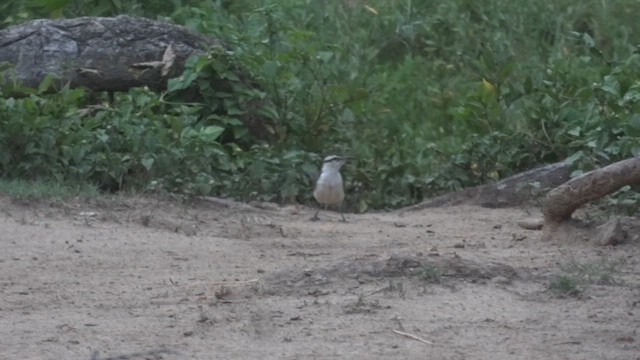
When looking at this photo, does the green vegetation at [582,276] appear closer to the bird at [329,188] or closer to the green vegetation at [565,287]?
the green vegetation at [565,287]

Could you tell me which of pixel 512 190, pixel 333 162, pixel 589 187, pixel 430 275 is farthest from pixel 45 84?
pixel 430 275

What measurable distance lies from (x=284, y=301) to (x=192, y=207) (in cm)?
246

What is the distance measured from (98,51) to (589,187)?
395 cm

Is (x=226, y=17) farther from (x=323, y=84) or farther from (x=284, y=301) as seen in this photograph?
(x=284, y=301)

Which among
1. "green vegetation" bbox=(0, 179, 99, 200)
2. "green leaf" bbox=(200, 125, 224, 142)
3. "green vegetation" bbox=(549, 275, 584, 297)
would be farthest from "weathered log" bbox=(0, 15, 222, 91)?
"green vegetation" bbox=(549, 275, 584, 297)

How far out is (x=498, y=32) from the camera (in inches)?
463

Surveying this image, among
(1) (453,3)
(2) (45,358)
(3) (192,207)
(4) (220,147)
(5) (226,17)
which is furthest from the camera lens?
(1) (453,3)

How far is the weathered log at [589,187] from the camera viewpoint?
677 centimetres

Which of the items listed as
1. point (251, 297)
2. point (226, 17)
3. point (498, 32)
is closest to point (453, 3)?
point (498, 32)

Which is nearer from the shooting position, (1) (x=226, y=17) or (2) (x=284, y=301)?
(2) (x=284, y=301)

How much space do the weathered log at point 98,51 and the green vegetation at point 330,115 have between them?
8.7 inches

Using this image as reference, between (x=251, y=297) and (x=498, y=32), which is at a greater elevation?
(x=251, y=297)

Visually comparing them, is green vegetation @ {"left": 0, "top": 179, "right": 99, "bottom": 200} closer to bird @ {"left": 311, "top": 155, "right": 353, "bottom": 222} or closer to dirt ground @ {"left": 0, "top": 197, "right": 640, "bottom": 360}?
dirt ground @ {"left": 0, "top": 197, "right": 640, "bottom": 360}

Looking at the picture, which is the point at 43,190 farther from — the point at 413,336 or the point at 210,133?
the point at 413,336
